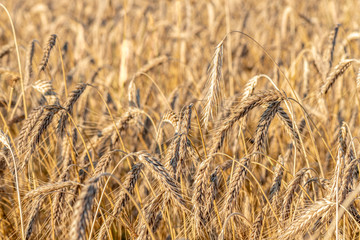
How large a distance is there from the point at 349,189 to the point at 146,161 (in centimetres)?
90

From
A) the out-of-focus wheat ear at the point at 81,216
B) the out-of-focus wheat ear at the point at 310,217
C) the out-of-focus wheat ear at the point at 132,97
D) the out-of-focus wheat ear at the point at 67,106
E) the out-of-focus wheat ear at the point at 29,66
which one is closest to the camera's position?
the out-of-focus wheat ear at the point at 81,216

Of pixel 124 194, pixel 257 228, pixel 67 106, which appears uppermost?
pixel 67 106

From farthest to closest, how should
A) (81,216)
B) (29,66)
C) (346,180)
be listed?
(29,66), (346,180), (81,216)

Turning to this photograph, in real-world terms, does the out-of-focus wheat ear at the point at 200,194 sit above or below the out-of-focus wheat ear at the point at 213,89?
below

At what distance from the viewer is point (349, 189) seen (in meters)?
1.78

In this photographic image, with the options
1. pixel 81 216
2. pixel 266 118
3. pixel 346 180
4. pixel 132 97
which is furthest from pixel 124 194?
pixel 132 97

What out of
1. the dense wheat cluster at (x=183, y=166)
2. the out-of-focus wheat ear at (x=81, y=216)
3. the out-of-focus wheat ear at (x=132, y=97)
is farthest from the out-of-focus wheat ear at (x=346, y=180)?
the out-of-focus wheat ear at (x=132, y=97)

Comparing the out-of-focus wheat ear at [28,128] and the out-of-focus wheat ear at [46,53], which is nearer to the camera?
the out-of-focus wheat ear at [28,128]

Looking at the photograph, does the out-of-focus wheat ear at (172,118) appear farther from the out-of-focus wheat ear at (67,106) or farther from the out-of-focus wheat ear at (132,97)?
the out-of-focus wheat ear at (132,97)

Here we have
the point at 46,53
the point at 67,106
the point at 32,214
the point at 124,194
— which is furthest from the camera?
the point at 46,53

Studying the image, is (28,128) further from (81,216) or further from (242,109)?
(242,109)

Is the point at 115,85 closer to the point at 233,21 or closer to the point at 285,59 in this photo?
the point at 285,59

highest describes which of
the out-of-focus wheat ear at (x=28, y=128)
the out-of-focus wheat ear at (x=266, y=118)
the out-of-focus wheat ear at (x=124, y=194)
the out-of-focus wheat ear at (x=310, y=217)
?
the out-of-focus wheat ear at (x=28, y=128)

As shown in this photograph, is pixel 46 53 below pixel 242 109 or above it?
above
